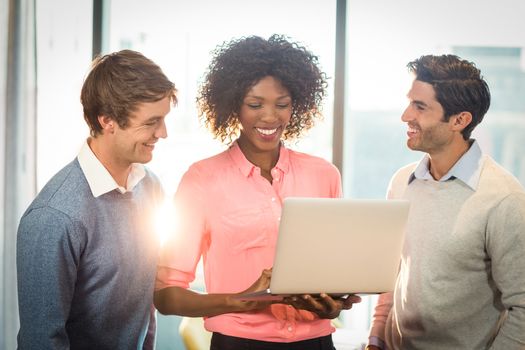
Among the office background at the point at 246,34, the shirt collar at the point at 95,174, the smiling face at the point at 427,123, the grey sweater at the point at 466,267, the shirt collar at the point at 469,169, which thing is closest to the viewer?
the shirt collar at the point at 95,174

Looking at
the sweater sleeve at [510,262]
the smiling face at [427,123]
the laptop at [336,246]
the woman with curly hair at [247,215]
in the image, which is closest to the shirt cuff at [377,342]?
the woman with curly hair at [247,215]

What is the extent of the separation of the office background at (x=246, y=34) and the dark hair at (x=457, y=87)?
1128mm

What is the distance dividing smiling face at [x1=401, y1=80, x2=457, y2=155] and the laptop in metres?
0.46

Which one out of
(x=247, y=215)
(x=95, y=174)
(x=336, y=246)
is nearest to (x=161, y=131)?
(x=95, y=174)

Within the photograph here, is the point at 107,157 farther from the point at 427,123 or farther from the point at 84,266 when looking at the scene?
the point at 427,123

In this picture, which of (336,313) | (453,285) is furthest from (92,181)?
(453,285)

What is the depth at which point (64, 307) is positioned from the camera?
1.40 metres

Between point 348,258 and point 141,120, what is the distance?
622mm

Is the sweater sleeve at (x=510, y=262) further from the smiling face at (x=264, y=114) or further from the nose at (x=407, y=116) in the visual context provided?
the smiling face at (x=264, y=114)

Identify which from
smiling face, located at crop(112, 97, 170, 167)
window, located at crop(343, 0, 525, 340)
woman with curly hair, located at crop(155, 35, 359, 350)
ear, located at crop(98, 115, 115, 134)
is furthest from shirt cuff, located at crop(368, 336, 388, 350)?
window, located at crop(343, 0, 525, 340)

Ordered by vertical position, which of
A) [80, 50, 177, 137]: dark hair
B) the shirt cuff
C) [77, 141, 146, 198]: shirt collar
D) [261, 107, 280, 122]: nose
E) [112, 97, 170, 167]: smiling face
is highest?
[80, 50, 177, 137]: dark hair

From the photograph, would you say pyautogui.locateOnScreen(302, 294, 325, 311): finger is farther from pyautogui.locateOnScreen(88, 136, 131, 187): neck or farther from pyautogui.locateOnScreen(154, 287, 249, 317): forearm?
pyautogui.locateOnScreen(88, 136, 131, 187): neck

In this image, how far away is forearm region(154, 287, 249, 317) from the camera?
1536 millimetres

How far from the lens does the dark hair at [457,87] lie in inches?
71.0
